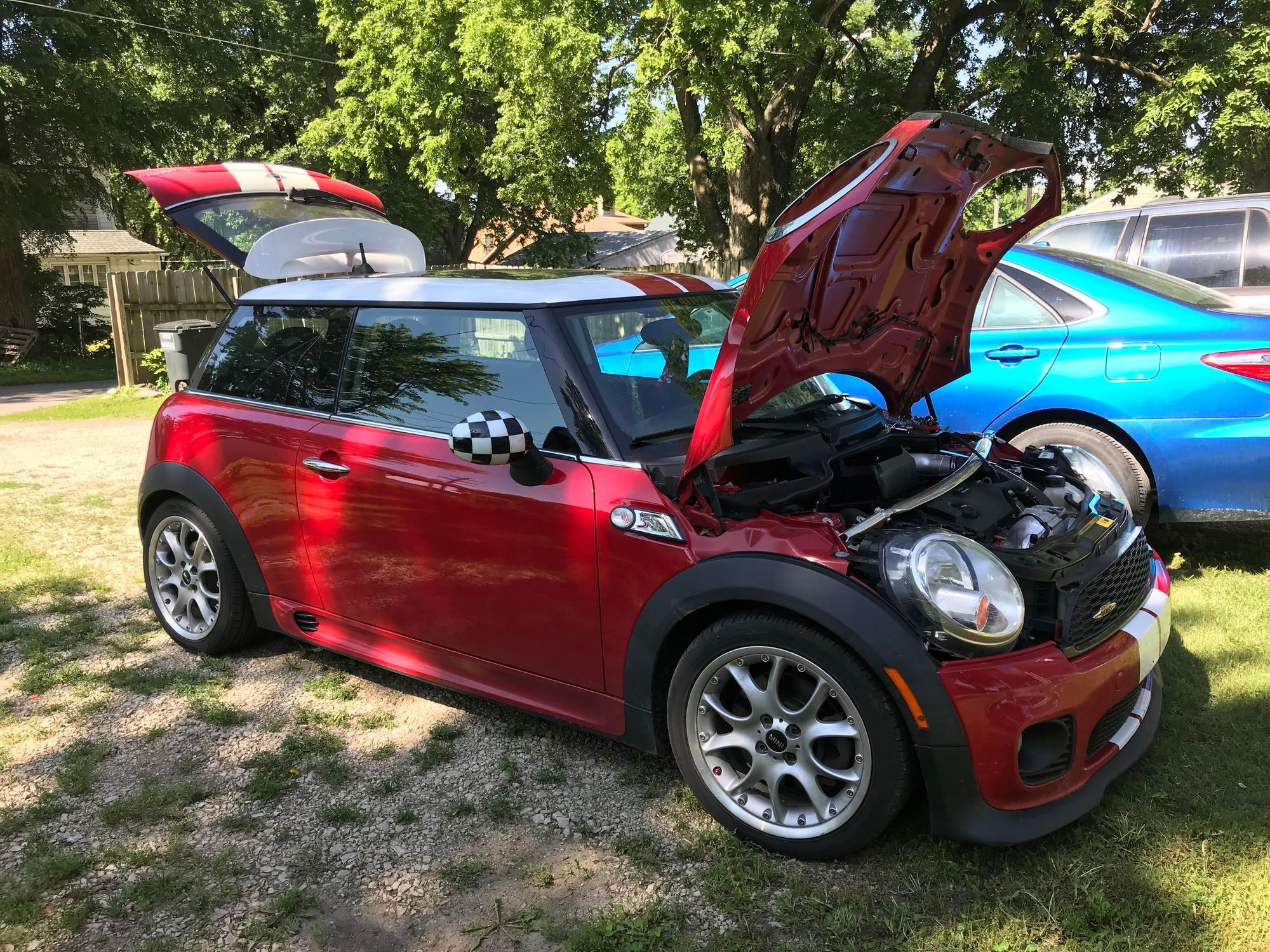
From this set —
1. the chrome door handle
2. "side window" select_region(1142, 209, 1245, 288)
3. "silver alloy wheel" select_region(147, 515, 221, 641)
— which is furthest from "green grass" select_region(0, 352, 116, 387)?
"side window" select_region(1142, 209, 1245, 288)

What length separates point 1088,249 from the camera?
773cm

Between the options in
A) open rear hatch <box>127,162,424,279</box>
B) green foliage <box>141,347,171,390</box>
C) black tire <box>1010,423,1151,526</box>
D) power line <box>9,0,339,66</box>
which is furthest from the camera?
power line <box>9,0,339,66</box>

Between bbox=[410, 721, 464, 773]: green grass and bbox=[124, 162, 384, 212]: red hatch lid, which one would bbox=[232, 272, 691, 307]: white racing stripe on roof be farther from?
bbox=[410, 721, 464, 773]: green grass

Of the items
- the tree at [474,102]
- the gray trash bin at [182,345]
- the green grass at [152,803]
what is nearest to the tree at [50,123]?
the tree at [474,102]

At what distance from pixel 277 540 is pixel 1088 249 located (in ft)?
22.8

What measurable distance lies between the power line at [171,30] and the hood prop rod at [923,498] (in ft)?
71.5

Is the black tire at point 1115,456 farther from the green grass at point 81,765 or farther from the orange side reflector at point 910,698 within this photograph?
the green grass at point 81,765

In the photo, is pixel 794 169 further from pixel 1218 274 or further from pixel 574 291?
pixel 574 291

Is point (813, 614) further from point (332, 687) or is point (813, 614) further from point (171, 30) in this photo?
point (171, 30)

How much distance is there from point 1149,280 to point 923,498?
3162 millimetres

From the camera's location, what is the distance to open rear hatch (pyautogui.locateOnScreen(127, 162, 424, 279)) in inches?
188

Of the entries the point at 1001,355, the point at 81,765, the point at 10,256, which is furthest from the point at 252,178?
the point at 10,256

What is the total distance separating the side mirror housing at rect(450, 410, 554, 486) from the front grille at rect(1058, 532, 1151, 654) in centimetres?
167

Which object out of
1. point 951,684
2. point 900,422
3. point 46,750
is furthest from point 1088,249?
point 46,750
